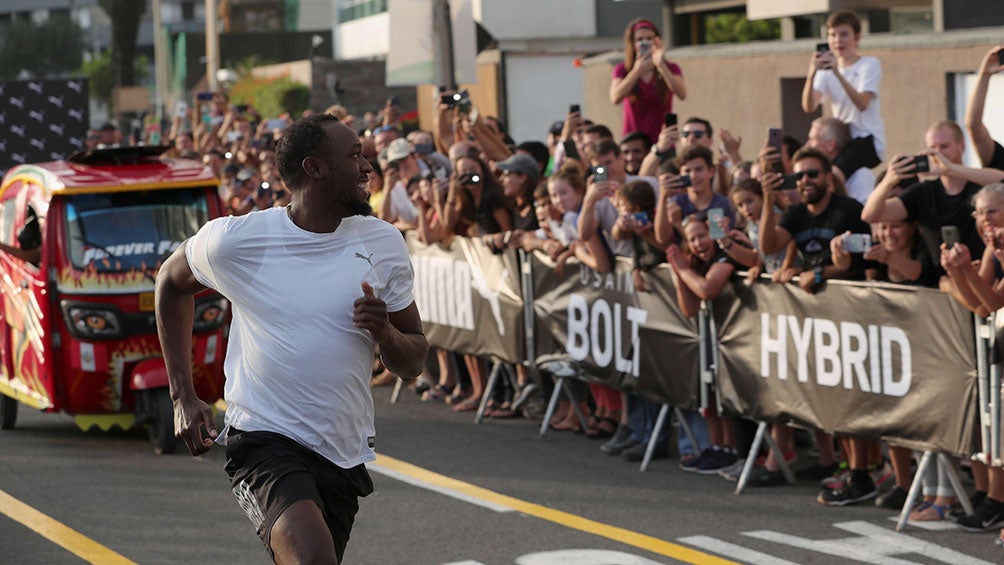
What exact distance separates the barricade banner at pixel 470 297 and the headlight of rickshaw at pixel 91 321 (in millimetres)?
2993

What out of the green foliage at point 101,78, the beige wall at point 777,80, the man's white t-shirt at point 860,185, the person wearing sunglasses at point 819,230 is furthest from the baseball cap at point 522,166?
the green foliage at point 101,78

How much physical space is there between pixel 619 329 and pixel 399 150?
3.99 meters

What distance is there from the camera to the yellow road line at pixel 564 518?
28.3 feet

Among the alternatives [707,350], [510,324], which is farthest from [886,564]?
[510,324]

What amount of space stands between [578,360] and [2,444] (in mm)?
4281

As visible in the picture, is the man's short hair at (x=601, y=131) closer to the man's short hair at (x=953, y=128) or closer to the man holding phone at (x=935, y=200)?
the man's short hair at (x=953, y=128)

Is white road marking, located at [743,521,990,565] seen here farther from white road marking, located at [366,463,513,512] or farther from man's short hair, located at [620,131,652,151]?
man's short hair, located at [620,131,652,151]

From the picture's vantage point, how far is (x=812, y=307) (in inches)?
383

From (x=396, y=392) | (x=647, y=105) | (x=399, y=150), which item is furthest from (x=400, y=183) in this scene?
(x=647, y=105)

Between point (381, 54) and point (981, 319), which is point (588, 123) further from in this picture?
point (381, 54)

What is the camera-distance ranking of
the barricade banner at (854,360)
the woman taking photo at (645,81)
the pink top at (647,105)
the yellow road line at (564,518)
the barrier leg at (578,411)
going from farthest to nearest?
the pink top at (647,105)
the woman taking photo at (645,81)
the barrier leg at (578,411)
the barricade banner at (854,360)
the yellow road line at (564,518)

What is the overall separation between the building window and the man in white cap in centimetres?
3533

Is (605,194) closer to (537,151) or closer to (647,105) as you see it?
(647,105)

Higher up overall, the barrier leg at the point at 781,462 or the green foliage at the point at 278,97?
the green foliage at the point at 278,97
